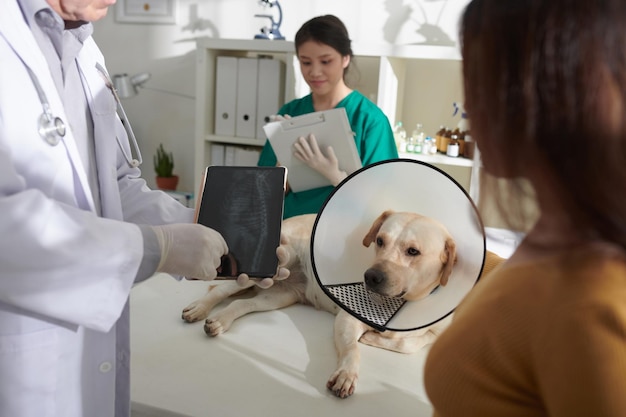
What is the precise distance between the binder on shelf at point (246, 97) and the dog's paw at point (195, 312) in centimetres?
156

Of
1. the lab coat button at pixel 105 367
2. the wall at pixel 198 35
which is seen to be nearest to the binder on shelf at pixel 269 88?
the wall at pixel 198 35

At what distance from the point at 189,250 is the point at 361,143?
3.98ft

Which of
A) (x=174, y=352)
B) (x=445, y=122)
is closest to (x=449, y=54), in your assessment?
(x=445, y=122)

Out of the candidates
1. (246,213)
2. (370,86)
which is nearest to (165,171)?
(370,86)

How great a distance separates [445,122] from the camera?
8.98 feet

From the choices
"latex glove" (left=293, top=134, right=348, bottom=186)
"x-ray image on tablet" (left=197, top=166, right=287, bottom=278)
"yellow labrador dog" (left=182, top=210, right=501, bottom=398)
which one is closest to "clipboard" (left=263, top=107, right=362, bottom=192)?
"latex glove" (left=293, top=134, right=348, bottom=186)

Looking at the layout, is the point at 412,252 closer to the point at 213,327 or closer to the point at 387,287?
the point at 387,287

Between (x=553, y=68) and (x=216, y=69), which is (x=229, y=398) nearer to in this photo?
(x=553, y=68)

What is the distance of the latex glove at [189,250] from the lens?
2.86ft

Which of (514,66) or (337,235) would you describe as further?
(337,235)

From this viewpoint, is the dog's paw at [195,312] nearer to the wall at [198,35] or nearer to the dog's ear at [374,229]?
the dog's ear at [374,229]

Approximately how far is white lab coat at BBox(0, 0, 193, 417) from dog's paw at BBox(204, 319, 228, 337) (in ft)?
0.99

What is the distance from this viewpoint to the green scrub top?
1971 millimetres

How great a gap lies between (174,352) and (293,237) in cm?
A: 50
